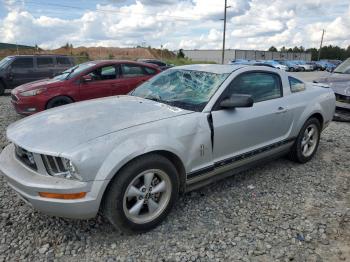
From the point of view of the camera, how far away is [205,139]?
3.24 m

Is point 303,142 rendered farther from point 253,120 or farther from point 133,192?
point 133,192

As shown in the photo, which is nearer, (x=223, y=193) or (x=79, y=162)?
(x=79, y=162)

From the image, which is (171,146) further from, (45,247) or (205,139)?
(45,247)

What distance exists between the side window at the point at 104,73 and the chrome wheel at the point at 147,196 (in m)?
5.42

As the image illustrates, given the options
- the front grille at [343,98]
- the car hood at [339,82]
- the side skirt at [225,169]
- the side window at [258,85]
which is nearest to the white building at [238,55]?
the car hood at [339,82]

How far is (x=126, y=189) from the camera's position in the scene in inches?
107

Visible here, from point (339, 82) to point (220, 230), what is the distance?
6499mm

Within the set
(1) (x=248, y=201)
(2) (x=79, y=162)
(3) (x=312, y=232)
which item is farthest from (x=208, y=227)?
(2) (x=79, y=162)

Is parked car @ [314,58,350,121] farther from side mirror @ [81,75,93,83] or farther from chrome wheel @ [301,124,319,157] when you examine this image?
side mirror @ [81,75,93,83]

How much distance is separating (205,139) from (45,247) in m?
1.79

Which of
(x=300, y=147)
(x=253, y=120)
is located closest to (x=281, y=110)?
(x=253, y=120)

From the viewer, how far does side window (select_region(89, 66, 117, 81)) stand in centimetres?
784

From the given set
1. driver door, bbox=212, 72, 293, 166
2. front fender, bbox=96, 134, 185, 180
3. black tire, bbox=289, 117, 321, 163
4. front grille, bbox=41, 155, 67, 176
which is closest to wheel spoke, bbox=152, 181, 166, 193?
front fender, bbox=96, 134, 185, 180

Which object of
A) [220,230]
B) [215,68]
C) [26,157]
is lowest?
[220,230]
